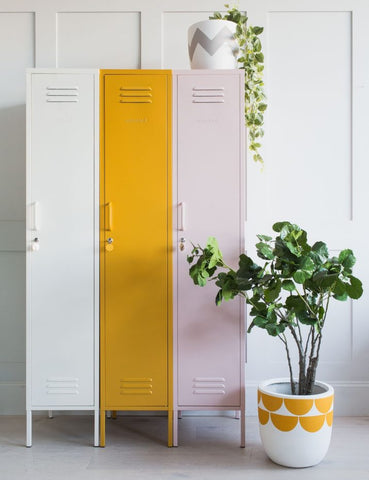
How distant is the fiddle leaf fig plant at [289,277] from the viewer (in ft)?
7.20

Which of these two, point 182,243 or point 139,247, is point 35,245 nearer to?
point 139,247

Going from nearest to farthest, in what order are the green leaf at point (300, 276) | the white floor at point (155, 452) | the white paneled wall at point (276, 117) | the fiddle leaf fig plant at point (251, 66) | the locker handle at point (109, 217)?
the green leaf at point (300, 276) < the white floor at point (155, 452) < the locker handle at point (109, 217) < the fiddle leaf fig plant at point (251, 66) < the white paneled wall at point (276, 117)

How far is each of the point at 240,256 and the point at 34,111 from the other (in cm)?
125

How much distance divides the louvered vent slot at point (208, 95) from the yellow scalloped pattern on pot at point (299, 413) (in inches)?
57.2

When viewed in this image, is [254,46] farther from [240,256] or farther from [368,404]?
[368,404]

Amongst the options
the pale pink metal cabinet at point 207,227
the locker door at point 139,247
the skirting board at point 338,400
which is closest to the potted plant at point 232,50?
the pale pink metal cabinet at point 207,227

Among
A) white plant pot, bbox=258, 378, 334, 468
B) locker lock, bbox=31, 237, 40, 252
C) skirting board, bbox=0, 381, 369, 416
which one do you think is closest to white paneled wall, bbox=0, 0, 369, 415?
skirting board, bbox=0, 381, 369, 416

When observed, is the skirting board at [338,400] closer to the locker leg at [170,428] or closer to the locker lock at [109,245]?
the locker leg at [170,428]

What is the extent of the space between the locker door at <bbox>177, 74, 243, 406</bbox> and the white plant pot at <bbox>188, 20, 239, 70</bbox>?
5.5 inches

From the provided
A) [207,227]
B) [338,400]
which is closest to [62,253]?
[207,227]

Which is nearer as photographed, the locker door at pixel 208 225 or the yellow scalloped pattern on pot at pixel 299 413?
the yellow scalloped pattern on pot at pixel 299 413

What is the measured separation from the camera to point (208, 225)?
2527 millimetres

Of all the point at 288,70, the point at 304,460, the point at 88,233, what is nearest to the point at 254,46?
the point at 288,70

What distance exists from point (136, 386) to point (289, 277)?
95 cm
